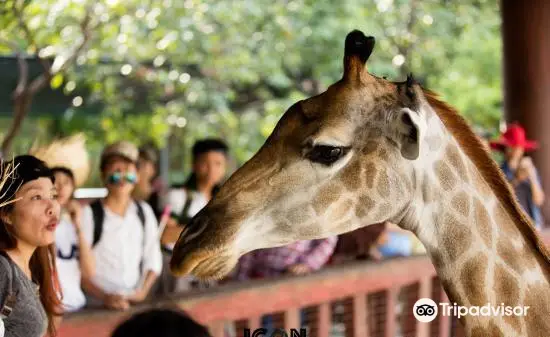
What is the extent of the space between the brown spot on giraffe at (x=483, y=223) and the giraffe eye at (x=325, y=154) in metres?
0.41

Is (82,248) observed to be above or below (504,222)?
below

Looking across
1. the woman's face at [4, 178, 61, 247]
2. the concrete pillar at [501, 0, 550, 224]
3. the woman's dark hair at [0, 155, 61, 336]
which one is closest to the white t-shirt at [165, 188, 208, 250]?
the woman's dark hair at [0, 155, 61, 336]

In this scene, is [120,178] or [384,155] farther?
[120,178]

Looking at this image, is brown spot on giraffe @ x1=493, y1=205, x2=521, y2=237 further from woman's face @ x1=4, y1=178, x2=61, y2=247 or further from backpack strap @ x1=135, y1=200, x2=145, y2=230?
backpack strap @ x1=135, y1=200, x2=145, y2=230

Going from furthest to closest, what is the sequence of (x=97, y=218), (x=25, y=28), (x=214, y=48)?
(x=214, y=48)
(x=25, y=28)
(x=97, y=218)

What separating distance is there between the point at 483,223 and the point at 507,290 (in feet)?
0.61

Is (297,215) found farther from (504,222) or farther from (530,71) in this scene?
(530,71)

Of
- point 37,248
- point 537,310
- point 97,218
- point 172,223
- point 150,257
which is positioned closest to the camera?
point 537,310

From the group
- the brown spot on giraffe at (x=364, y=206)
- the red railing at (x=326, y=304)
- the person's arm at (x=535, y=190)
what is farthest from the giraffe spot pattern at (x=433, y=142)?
the person's arm at (x=535, y=190)

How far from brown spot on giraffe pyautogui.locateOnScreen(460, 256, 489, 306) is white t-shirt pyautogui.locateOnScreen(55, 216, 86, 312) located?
1895 millimetres

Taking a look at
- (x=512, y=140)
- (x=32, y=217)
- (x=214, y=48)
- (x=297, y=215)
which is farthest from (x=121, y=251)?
(x=214, y=48)

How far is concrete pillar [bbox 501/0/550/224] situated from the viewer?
20.2 feet

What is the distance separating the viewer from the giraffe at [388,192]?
2141 mm

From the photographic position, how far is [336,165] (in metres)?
2.16
